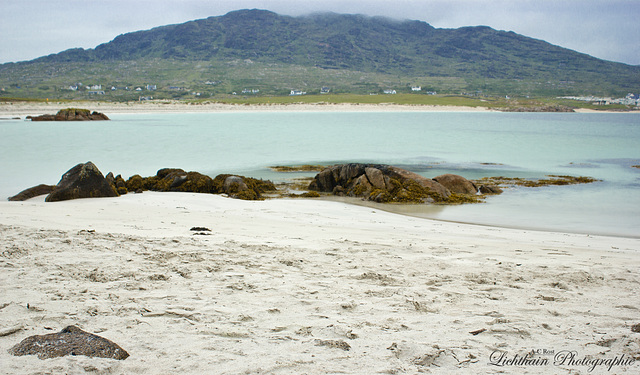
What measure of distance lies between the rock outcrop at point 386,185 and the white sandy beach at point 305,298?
198 inches

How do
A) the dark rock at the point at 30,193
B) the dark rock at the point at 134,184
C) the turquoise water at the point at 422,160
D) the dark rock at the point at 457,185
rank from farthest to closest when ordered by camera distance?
1. the dark rock at the point at 457,185
2. the dark rock at the point at 134,184
3. the turquoise water at the point at 422,160
4. the dark rock at the point at 30,193

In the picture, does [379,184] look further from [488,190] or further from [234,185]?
[234,185]

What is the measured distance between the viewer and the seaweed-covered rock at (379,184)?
40.0 ft

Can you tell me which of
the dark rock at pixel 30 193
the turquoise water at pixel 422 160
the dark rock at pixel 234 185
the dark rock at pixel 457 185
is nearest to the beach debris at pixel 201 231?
the dark rock at pixel 234 185

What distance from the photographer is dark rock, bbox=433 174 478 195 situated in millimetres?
13430

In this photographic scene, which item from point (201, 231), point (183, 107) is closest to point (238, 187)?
point (201, 231)

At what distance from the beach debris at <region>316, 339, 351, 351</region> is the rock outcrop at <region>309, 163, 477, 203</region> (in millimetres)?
8969

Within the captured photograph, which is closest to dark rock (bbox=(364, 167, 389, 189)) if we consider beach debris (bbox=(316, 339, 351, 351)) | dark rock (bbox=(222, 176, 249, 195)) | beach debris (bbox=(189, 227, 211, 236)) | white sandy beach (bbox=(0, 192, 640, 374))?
dark rock (bbox=(222, 176, 249, 195))

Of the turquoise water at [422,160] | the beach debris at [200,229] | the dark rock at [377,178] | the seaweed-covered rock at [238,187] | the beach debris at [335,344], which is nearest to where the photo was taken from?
the beach debris at [335,344]

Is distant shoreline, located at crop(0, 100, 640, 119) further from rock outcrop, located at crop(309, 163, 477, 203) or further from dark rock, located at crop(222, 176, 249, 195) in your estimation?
rock outcrop, located at crop(309, 163, 477, 203)

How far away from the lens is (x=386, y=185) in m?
12.8

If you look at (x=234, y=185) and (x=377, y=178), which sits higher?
(x=377, y=178)

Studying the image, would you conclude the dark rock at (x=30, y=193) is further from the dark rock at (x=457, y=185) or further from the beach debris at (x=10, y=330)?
the dark rock at (x=457, y=185)

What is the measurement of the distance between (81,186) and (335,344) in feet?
26.9
